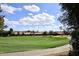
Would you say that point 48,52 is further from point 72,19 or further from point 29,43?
point 72,19

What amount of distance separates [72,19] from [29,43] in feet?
1.56

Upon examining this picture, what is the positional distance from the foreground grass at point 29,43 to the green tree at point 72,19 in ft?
0.28

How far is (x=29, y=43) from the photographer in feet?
7.33

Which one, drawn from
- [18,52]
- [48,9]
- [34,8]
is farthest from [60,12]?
[18,52]

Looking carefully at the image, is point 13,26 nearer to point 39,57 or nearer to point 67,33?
point 39,57

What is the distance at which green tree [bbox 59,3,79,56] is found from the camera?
221 cm

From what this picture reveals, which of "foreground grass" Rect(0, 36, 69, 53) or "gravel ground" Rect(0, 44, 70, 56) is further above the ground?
"foreground grass" Rect(0, 36, 69, 53)

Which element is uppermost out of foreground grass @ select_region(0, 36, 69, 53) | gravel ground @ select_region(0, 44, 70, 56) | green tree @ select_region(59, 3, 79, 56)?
green tree @ select_region(59, 3, 79, 56)

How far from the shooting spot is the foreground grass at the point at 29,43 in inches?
87.5

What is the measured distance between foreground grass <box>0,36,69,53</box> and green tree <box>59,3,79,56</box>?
86mm

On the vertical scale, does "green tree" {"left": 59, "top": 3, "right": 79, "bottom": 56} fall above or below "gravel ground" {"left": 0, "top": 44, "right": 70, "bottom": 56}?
above

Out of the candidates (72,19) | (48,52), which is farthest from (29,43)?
(72,19)

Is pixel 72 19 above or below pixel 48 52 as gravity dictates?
above

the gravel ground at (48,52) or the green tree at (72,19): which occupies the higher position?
the green tree at (72,19)
